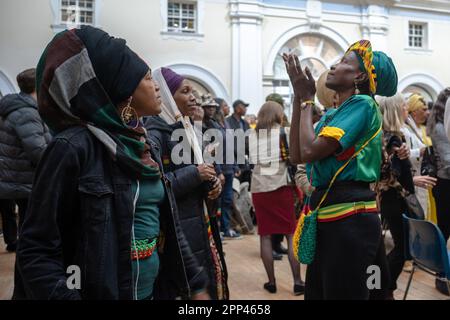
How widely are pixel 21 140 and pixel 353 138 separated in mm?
3277

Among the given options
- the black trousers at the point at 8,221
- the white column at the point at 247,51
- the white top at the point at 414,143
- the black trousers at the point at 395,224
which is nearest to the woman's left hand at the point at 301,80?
the black trousers at the point at 395,224

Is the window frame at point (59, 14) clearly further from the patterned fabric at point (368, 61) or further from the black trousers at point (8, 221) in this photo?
the patterned fabric at point (368, 61)

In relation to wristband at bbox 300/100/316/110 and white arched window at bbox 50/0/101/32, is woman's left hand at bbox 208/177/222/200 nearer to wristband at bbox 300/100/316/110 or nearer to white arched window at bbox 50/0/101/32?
wristband at bbox 300/100/316/110

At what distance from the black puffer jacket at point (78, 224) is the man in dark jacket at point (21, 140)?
2927 millimetres

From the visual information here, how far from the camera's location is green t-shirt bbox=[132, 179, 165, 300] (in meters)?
1.48

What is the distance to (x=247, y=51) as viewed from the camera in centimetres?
1328

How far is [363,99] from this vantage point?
6.75 ft

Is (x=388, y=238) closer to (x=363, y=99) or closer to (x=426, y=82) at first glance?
(x=363, y=99)

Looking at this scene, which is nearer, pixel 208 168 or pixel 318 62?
pixel 208 168

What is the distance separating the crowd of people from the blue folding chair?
0.59m

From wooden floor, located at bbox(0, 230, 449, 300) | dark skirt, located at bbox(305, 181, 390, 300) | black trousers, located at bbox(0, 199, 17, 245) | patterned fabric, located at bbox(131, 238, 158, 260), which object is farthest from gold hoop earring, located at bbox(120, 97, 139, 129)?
black trousers, located at bbox(0, 199, 17, 245)
